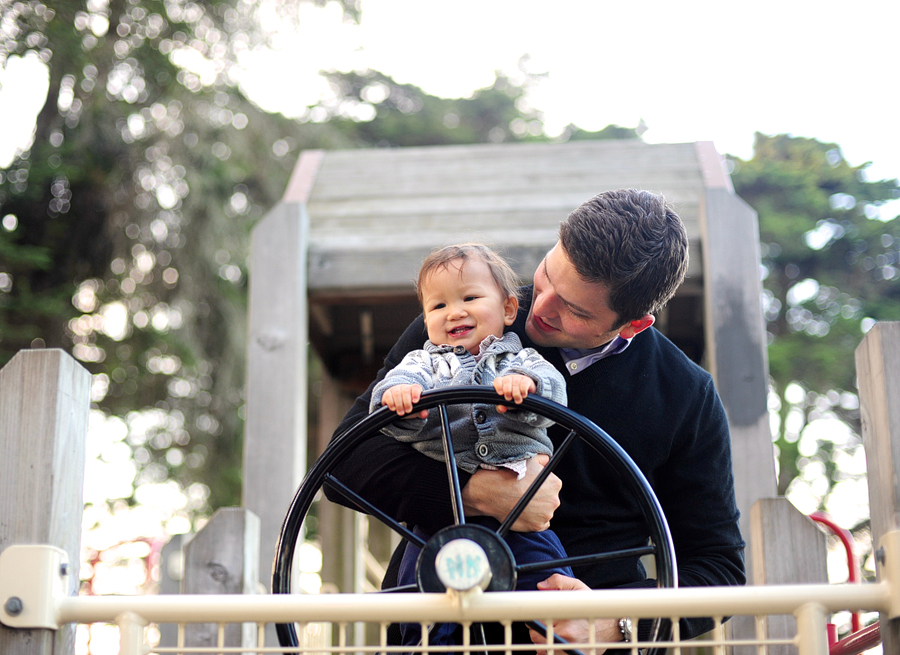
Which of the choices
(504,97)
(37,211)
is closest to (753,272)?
(37,211)

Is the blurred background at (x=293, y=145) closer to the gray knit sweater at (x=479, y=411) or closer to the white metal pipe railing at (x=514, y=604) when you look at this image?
the gray knit sweater at (x=479, y=411)

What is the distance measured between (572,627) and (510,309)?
62 centimetres

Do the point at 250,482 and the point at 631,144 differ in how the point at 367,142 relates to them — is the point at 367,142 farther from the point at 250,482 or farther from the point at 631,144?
the point at 250,482

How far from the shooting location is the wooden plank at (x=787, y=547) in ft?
5.98

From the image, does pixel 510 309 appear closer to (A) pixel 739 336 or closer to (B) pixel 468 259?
(B) pixel 468 259

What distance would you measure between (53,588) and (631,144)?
137 inches

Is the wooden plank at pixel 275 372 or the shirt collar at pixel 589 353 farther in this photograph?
the wooden plank at pixel 275 372

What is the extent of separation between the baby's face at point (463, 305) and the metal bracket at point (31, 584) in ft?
2.51

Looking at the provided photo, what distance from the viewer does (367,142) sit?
11.6 meters

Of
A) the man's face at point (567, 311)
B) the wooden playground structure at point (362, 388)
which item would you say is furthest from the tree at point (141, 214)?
the man's face at point (567, 311)

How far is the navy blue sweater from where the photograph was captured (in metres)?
1.68

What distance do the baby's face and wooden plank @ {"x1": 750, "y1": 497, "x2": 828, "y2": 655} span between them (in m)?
0.73

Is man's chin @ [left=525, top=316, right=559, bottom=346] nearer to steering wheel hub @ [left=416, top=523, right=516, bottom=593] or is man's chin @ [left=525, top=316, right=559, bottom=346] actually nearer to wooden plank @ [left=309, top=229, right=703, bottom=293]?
steering wheel hub @ [left=416, top=523, right=516, bottom=593]

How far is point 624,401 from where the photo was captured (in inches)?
67.4
